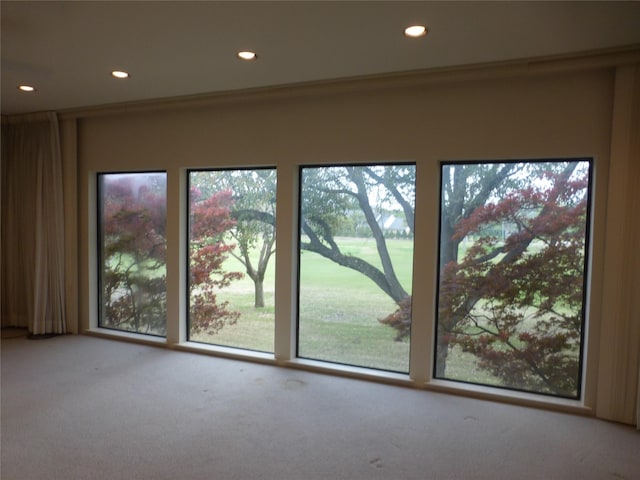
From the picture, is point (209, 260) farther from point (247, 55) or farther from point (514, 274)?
point (514, 274)

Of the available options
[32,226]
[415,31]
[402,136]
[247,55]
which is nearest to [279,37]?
[247,55]

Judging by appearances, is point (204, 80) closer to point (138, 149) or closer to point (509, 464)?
point (138, 149)

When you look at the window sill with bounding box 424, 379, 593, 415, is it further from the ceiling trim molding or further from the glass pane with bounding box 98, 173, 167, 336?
the glass pane with bounding box 98, 173, 167, 336

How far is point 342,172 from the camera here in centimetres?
394

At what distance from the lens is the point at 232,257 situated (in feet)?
14.6

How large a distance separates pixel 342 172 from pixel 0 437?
3.22m

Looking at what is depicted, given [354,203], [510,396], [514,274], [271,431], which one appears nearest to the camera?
[271,431]

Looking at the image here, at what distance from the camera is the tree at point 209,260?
4480mm

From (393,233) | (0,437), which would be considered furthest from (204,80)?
(0,437)

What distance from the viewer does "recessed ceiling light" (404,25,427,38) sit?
8.31 feet

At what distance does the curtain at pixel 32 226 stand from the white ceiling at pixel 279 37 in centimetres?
141

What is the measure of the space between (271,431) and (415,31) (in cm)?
276

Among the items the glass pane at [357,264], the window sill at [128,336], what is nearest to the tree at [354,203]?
the glass pane at [357,264]

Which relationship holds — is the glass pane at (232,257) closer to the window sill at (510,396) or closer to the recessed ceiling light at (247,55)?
the recessed ceiling light at (247,55)
